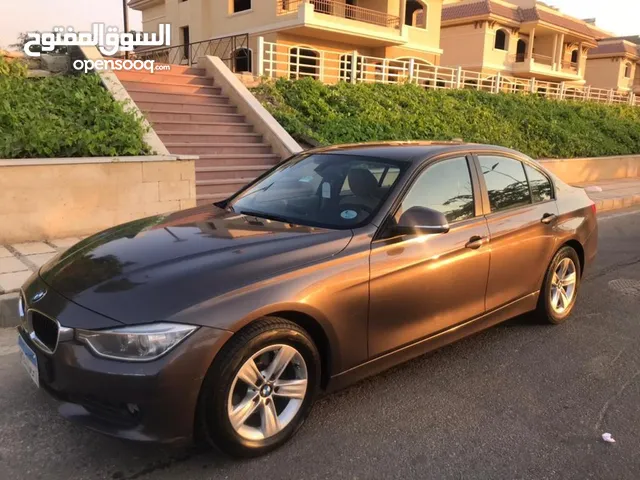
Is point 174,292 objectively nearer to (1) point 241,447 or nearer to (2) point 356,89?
(1) point 241,447

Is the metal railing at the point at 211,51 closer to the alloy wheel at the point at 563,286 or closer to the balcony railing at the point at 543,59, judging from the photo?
the alloy wheel at the point at 563,286

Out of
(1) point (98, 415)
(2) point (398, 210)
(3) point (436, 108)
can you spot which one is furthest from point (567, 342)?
(3) point (436, 108)

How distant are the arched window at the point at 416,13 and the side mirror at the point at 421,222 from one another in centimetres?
2804

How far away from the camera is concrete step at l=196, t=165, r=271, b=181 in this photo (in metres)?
9.38

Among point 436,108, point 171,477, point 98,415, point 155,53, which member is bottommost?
point 171,477

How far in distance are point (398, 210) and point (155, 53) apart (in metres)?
24.3

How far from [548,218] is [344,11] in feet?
76.6

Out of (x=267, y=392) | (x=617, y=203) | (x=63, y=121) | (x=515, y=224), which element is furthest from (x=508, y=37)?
(x=267, y=392)

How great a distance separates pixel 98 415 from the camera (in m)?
2.49

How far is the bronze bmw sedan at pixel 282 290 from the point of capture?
2.48 m

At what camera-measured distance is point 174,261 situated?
2857 mm

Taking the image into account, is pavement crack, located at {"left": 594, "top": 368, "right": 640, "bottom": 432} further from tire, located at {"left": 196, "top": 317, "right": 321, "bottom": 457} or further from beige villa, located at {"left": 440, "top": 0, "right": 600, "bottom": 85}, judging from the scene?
beige villa, located at {"left": 440, "top": 0, "right": 600, "bottom": 85}

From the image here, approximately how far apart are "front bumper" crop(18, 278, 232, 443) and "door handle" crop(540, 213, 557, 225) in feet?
9.76

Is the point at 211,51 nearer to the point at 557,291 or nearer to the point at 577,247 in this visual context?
the point at 577,247
